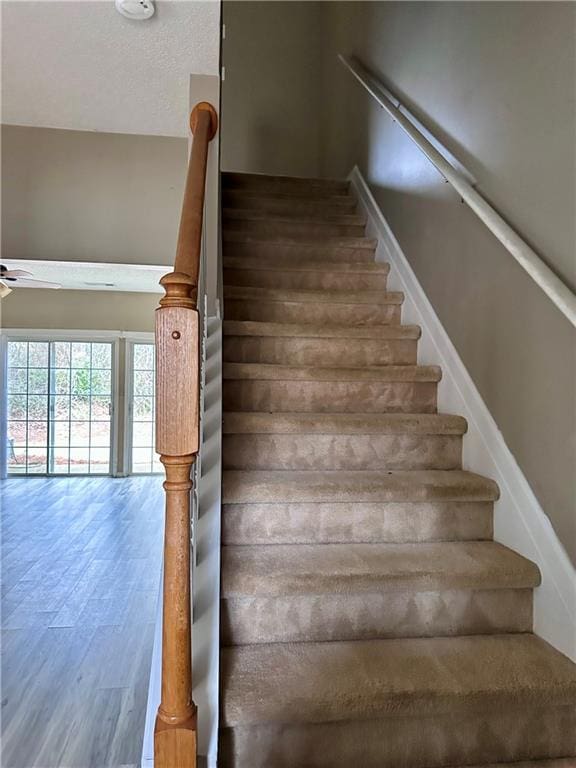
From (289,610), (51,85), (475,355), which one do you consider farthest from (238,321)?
(51,85)

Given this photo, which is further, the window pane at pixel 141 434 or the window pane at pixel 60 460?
the window pane at pixel 141 434

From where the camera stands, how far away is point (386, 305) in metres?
2.54

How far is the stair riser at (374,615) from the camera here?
4.36 ft

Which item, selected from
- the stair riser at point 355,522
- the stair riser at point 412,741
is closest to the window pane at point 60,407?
the stair riser at point 355,522

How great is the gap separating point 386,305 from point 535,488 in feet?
4.23

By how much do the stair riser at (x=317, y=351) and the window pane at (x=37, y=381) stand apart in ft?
18.4

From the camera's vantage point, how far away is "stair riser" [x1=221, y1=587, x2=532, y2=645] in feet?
4.36

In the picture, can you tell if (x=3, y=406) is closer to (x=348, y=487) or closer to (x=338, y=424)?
(x=338, y=424)

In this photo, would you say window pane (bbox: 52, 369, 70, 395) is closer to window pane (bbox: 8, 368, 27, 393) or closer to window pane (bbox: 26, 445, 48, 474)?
window pane (bbox: 8, 368, 27, 393)

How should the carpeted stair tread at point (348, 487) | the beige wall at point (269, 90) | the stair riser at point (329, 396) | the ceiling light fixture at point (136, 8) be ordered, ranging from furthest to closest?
the beige wall at point (269, 90), the ceiling light fixture at point (136, 8), the stair riser at point (329, 396), the carpeted stair tread at point (348, 487)

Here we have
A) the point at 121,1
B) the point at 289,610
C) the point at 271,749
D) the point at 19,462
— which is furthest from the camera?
the point at 19,462

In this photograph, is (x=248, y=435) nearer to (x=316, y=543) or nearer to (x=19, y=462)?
(x=316, y=543)

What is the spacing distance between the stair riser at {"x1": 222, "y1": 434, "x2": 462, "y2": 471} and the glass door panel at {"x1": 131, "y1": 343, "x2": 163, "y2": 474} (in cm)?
550

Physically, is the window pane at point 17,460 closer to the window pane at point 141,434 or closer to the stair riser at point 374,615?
the window pane at point 141,434
